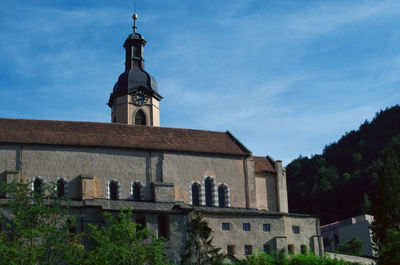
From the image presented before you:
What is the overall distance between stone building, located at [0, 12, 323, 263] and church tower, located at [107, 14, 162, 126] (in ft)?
32.3

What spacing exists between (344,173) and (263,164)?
6687cm

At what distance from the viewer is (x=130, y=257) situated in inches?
1576

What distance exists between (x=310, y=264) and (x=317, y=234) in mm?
6803

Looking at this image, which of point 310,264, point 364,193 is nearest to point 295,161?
point 364,193

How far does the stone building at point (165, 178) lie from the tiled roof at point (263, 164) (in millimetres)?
102

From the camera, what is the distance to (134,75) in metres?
73.6

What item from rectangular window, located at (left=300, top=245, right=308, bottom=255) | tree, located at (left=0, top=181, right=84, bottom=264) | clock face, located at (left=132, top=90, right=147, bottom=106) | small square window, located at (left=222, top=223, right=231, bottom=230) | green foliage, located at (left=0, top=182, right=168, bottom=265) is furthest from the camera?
clock face, located at (left=132, top=90, right=147, bottom=106)

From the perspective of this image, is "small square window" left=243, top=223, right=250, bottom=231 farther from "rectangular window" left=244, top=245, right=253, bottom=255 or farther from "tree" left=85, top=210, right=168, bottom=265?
"tree" left=85, top=210, right=168, bottom=265

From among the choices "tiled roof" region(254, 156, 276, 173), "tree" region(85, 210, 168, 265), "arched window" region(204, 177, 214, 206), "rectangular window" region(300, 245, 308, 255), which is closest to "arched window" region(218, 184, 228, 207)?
"arched window" region(204, 177, 214, 206)

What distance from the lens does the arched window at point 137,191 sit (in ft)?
190

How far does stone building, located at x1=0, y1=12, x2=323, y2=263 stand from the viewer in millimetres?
54719

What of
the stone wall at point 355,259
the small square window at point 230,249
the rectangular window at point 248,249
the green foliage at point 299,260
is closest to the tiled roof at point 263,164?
the rectangular window at point 248,249

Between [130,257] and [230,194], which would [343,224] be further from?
[130,257]

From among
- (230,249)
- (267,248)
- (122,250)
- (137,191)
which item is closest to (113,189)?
(137,191)
